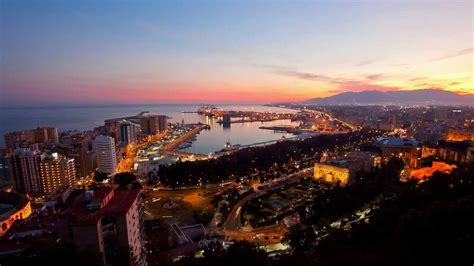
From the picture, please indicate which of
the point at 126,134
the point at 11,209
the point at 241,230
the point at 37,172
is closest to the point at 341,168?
the point at 241,230

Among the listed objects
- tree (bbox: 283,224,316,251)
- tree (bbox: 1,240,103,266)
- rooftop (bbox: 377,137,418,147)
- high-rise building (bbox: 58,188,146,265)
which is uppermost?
tree (bbox: 1,240,103,266)

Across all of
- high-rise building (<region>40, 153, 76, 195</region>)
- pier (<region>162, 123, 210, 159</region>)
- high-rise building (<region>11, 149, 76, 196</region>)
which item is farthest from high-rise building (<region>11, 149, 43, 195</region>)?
pier (<region>162, 123, 210, 159</region>)

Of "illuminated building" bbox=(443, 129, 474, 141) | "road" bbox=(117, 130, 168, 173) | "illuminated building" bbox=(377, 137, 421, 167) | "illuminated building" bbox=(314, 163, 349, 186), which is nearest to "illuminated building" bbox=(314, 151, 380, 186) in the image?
"illuminated building" bbox=(314, 163, 349, 186)

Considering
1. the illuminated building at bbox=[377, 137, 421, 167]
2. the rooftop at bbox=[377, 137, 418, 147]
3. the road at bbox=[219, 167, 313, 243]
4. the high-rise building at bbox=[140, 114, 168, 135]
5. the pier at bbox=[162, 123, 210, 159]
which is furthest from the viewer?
the high-rise building at bbox=[140, 114, 168, 135]

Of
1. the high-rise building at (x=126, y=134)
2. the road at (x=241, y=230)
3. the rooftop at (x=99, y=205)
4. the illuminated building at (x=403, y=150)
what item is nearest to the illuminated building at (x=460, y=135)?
the illuminated building at (x=403, y=150)

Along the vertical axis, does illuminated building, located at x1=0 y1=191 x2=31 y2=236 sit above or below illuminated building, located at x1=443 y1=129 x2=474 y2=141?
below

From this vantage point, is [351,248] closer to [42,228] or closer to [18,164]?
[42,228]

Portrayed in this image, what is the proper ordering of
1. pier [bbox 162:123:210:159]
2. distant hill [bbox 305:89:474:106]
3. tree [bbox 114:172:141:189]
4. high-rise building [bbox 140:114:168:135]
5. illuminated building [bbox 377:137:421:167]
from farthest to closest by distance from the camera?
distant hill [bbox 305:89:474:106]
high-rise building [bbox 140:114:168:135]
pier [bbox 162:123:210:159]
illuminated building [bbox 377:137:421:167]
tree [bbox 114:172:141:189]

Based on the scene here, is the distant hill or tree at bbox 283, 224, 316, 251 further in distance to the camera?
the distant hill

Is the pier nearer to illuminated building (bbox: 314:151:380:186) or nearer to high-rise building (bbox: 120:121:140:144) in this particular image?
high-rise building (bbox: 120:121:140:144)
